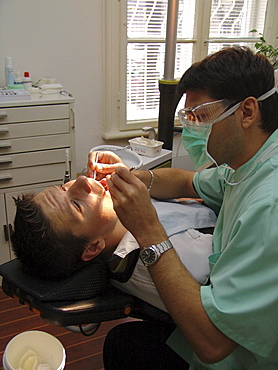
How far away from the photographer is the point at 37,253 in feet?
3.97

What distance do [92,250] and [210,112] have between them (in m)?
0.60

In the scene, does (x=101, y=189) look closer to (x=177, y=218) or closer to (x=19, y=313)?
(x=177, y=218)

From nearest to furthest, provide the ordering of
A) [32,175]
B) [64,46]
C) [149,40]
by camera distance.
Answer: [32,175], [64,46], [149,40]

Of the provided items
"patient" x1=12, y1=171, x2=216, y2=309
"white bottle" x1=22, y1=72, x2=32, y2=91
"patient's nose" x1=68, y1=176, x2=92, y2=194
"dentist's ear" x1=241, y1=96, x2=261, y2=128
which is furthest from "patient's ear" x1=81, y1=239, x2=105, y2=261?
"white bottle" x1=22, y1=72, x2=32, y2=91

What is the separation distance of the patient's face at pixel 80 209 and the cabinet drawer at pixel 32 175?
940 millimetres

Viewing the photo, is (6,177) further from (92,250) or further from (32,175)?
(92,250)

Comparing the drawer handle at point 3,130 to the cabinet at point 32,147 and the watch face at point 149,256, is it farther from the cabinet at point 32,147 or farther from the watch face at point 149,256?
the watch face at point 149,256

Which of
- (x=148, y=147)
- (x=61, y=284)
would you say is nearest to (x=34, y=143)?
(x=148, y=147)

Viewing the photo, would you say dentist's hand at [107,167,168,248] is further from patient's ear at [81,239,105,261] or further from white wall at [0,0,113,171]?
white wall at [0,0,113,171]

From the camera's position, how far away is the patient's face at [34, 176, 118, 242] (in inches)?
50.8

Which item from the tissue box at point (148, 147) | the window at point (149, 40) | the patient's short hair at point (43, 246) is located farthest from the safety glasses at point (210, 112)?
the window at point (149, 40)

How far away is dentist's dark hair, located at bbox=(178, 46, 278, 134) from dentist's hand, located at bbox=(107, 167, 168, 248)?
0.38 m

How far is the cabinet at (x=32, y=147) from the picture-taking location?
2164 mm

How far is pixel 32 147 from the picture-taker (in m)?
2.25
